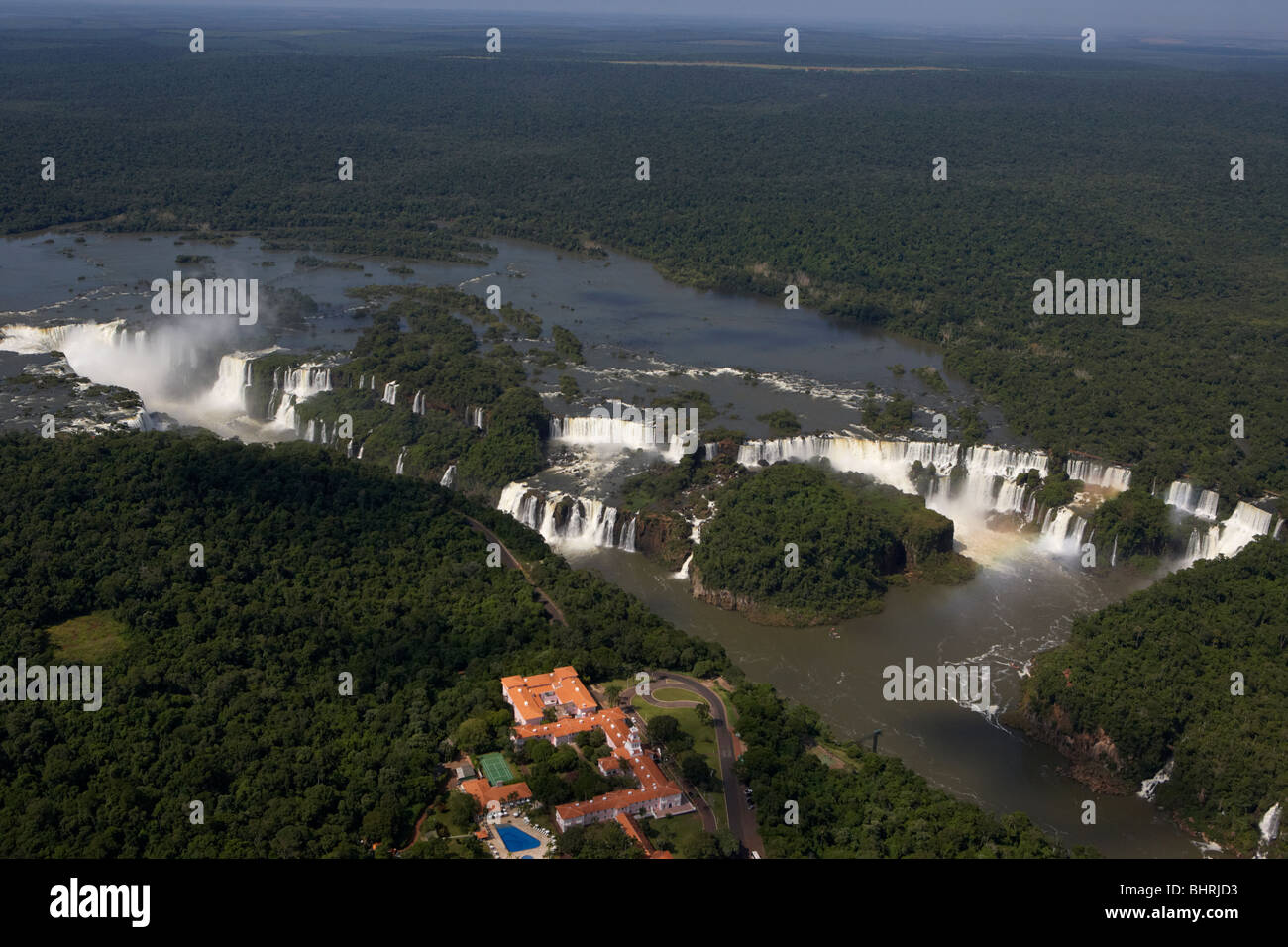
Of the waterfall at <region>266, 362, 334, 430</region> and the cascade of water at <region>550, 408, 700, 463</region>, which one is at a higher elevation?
the waterfall at <region>266, 362, 334, 430</region>

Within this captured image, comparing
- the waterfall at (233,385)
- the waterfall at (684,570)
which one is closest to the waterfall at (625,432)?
the waterfall at (684,570)

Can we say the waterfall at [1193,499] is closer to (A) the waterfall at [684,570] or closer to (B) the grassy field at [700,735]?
(A) the waterfall at [684,570]

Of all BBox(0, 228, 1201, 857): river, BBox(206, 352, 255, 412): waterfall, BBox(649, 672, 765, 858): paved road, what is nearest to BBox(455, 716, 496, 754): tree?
BBox(649, 672, 765, 858): paved road

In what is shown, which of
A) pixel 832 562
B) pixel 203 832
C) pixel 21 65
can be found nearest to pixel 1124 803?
pixel 832 562

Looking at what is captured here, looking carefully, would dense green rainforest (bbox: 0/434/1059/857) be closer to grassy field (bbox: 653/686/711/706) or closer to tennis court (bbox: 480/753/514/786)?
tennis court (bbox: 480/753/514/786)

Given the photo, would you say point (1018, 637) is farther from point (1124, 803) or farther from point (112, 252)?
point (112, 252)

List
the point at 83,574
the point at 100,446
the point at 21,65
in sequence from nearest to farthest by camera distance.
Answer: the point at 83,574
the point at 100,446
the point at 21,65

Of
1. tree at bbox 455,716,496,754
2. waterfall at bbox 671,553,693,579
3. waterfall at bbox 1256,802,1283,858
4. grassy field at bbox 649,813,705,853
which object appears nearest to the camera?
grassy field at bbox 649,813,705,853
